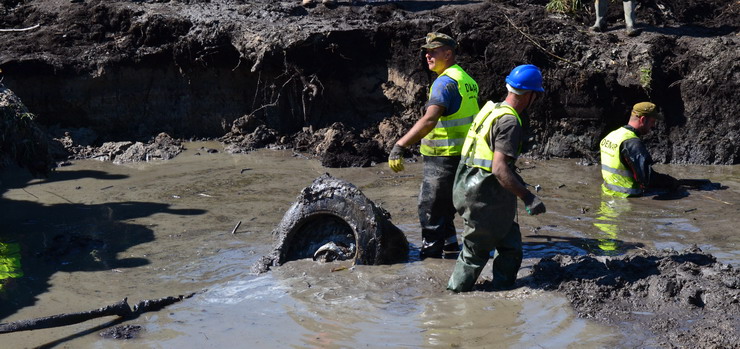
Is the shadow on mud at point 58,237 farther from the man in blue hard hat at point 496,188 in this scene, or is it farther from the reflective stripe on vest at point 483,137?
the reflective stripe on vest at point 483,137

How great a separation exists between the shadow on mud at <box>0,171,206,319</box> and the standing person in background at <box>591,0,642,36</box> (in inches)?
265

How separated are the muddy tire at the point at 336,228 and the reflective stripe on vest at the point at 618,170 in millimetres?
3426

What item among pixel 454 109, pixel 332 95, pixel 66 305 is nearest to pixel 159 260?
pixel 66 305

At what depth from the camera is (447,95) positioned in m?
7.00

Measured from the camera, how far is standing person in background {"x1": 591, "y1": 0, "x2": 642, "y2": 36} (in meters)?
12.4

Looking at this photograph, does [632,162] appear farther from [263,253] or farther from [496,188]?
[263,253]

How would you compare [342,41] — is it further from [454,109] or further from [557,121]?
[454,109]

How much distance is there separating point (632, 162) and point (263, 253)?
14.2 feet

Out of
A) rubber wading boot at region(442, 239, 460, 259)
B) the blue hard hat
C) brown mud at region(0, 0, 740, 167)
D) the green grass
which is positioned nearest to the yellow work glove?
rubber wading boot at region(442, 239, 460, 259)

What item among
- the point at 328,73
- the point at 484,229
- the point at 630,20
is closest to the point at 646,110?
the point at 630,20

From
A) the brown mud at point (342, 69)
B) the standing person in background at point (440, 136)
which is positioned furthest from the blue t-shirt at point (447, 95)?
the brown mud at point (342, 69)

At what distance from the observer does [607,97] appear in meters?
12.0

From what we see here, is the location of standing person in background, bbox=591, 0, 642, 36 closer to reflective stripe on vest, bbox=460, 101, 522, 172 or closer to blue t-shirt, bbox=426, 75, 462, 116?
blue t-shirt, bbox=426, 75, 462, 116

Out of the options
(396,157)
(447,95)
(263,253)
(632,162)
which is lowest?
(263,253)
